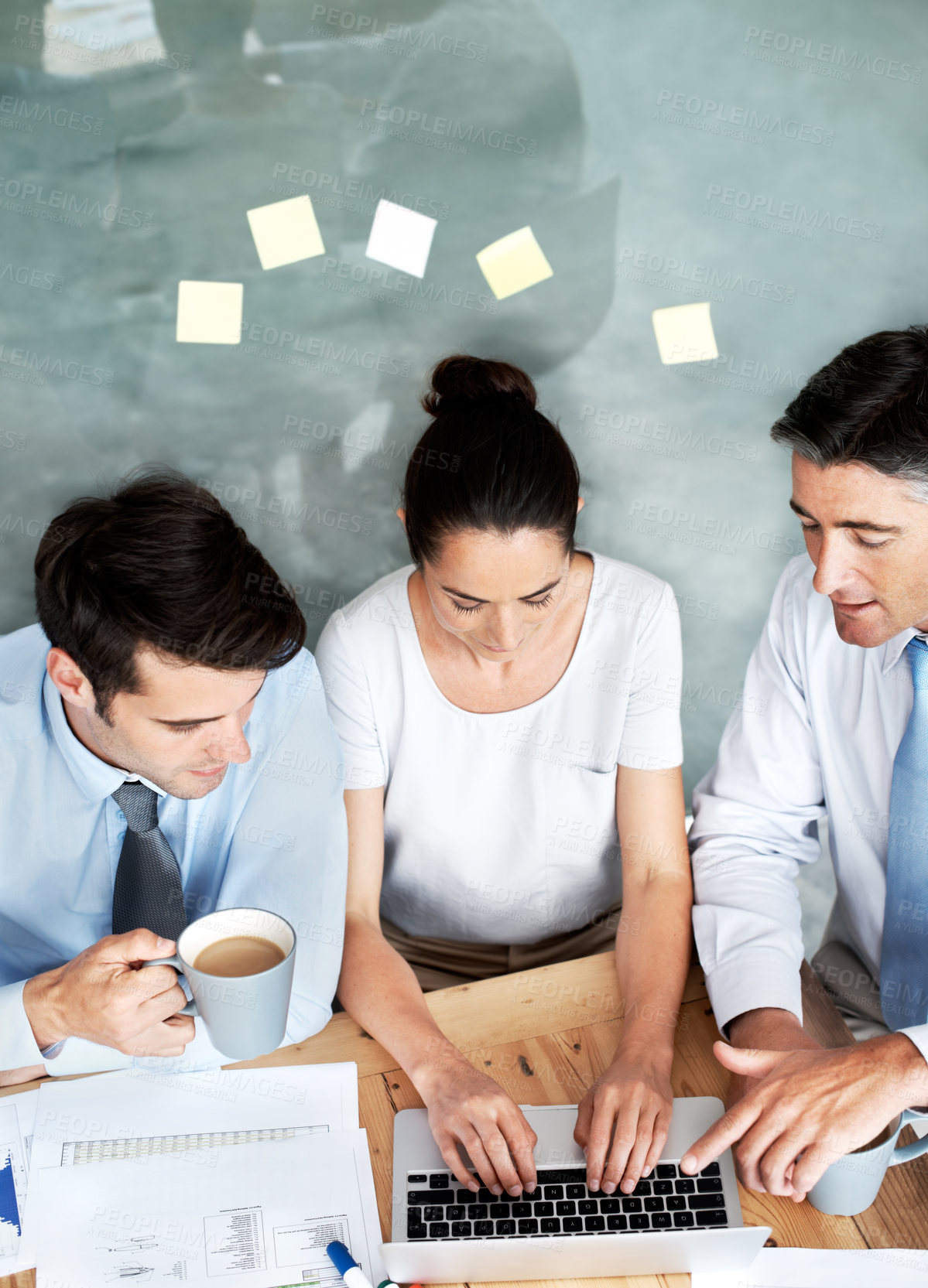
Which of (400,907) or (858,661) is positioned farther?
(400,907)

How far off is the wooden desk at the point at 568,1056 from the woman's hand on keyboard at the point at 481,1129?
0.06m

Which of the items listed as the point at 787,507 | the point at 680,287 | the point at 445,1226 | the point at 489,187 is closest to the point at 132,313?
the point at 489,187

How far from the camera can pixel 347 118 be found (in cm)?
169

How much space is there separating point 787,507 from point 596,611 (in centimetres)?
66

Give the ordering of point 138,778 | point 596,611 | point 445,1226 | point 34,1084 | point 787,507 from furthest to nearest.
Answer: point 787,507 → point 596,611 → point 138,778 → point 34,1084 → point 445,1226

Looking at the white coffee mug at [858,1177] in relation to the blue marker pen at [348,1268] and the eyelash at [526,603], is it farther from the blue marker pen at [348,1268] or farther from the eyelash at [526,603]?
the eyelash at [526,603]

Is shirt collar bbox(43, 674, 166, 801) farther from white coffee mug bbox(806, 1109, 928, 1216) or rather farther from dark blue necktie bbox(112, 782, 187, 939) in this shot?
white coffee mug bbox(806, 1109, 928, 1216)

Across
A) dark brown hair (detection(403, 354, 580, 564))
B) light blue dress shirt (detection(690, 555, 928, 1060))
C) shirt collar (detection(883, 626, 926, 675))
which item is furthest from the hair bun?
shirt collar (detection(883, 626, 926, 675))

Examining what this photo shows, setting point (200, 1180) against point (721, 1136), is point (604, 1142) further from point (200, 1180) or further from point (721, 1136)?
point (200, 1180)

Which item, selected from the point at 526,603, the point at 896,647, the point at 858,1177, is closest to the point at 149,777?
the point at 526,603

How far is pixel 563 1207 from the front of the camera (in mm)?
1044

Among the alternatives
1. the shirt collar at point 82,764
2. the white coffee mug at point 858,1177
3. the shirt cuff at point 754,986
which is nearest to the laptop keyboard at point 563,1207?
the white coffee mug at point 858,1177

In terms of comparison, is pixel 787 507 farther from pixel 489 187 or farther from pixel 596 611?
pixel 489 187

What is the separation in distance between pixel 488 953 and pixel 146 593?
0.91 m
